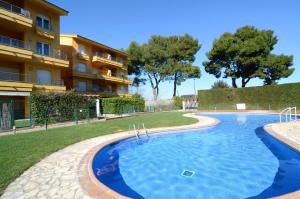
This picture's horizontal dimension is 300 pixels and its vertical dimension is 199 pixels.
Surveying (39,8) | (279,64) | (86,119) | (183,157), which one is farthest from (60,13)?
(279,64)

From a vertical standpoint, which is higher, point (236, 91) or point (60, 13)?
point (60, 13)

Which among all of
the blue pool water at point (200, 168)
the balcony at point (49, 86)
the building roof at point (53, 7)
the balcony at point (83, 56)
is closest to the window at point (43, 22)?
the building roof at point (53, 7)

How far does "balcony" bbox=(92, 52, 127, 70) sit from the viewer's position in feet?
129

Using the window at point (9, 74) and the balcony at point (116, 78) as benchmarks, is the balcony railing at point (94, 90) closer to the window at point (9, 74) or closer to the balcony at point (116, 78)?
the balcony at point (116, 78)

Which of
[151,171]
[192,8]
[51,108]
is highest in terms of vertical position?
[192,8]

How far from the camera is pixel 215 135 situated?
1524cm

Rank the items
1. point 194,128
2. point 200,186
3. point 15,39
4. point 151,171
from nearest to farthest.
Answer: point 200,186
point 151,171
point 194,128
point 15,39

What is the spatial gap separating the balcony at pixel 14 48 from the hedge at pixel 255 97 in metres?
27.9

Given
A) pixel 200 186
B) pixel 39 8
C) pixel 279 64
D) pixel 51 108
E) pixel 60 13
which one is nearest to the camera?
pixel 200 186

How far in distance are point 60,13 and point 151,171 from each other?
27.8m

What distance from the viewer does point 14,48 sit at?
23.6m

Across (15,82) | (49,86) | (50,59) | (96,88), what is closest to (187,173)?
(15,82)

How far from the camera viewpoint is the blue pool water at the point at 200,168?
6449mm

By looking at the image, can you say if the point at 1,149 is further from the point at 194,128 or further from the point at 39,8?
the point at 39,8
